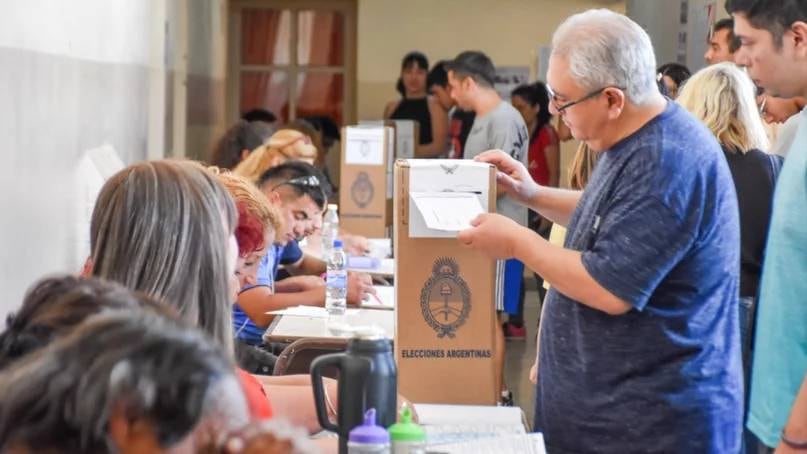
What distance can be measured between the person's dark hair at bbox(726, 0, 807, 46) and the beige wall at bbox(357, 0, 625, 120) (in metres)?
8.80

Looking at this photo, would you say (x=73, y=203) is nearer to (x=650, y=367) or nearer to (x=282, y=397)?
(x=282, y=397)

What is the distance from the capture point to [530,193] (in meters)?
3.01

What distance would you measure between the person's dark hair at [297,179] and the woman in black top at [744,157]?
161cm

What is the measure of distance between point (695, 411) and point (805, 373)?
26cm

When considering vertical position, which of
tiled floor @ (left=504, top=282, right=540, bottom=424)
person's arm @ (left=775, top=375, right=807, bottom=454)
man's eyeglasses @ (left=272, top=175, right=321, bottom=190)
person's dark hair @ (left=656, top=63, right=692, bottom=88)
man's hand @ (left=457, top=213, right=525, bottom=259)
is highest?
person's dark hair @ (left=656, top=63, right=692, bottom=88)

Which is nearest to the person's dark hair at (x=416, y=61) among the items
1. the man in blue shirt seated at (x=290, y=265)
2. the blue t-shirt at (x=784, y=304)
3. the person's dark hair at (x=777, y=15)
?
the man in blue shirt seated at (x=290, y=265)

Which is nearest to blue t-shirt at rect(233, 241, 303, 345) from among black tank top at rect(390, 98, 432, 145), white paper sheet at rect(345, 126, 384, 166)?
white paper sheet at rect(345, 126, 384, 166)

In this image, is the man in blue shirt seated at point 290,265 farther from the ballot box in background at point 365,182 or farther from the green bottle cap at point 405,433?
the green bottle cap at point 405,433

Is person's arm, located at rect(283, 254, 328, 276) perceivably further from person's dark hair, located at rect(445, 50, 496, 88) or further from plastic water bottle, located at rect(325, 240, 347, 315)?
person's dark hair, located at rect(445, 50, 496, 88)

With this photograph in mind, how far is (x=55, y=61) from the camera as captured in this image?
415 centimetres

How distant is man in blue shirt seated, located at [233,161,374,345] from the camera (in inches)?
162

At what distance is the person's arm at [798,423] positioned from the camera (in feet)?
6.89

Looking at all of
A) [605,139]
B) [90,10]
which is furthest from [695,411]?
[90,10]

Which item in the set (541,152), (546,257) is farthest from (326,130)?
(546,257)
